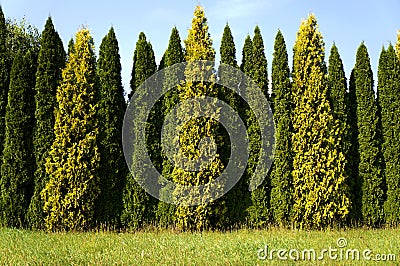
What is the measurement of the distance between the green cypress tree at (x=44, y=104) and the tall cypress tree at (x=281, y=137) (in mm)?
5798

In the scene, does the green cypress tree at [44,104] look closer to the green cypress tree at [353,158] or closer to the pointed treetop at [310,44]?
the pointed treetop at [310,44]

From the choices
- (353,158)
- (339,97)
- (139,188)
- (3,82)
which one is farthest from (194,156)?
(3,82)

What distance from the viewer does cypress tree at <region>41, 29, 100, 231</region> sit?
36.6ft

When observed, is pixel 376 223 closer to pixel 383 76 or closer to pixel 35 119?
pixel 383 76

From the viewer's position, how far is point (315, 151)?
11.5 metres

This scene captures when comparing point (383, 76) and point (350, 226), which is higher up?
point (383, 76)

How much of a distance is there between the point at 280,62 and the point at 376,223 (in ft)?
16.7

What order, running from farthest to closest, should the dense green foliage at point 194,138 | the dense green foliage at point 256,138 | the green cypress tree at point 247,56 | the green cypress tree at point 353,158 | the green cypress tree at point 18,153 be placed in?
the green cypress tree at point 247,56 < the green cypress tree at point 353,158 < the dense green foliage at point 256,138 < the green cypress tree at point 18,153 < the dense green foliage at point 194,138

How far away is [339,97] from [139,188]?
590 centimetres

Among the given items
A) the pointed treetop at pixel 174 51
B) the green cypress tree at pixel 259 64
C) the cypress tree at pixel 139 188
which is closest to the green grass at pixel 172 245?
the cypress tree at pixel 139 188

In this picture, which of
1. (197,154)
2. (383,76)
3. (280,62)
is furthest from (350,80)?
(197,154)

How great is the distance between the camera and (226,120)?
11.7 m

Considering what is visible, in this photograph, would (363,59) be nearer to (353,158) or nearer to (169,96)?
(353,158)

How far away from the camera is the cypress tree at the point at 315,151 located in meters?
11.4
